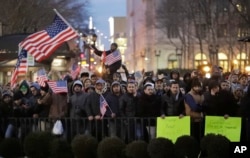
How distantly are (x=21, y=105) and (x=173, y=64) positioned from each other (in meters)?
83.5

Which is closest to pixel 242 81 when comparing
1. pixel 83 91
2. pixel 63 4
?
pixel 83 91

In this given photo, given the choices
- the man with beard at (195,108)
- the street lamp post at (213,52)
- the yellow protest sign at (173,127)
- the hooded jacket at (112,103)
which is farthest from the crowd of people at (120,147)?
the street lamp post at (213,52)

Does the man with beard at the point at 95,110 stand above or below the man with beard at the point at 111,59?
below

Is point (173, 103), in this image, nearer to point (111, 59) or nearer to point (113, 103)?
point (113, 103)

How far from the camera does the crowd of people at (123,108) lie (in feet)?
47.0

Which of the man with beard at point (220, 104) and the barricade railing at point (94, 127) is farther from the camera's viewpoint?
the barricade railing at point (94, 127)

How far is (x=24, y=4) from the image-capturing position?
51.5 m

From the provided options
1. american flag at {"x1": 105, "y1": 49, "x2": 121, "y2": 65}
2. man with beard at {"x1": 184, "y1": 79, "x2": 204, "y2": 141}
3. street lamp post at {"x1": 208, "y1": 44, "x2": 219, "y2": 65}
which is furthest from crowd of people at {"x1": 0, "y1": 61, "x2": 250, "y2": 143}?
street lamp post at {"x1": 208, "y1": 44, "x2": 219, "y2": 65}

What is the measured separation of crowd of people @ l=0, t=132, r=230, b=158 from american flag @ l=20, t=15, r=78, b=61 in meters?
2.89

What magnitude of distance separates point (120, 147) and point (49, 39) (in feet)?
14.1

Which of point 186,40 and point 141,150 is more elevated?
point 186,40

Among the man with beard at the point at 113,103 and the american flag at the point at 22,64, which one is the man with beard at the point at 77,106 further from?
the american flag at the point at 22,64

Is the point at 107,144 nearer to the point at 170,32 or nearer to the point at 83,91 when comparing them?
the point at 83,91

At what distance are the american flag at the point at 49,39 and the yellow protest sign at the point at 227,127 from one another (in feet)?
14.7
